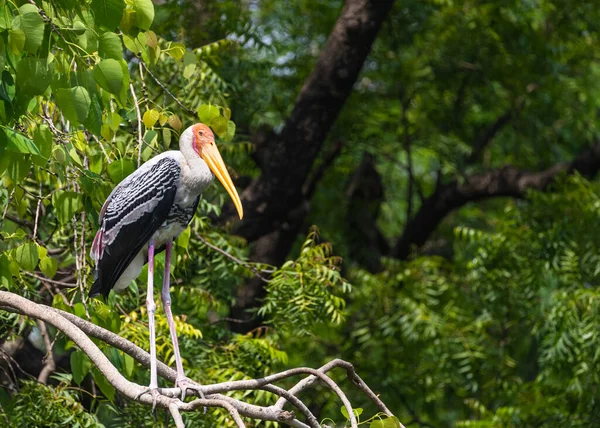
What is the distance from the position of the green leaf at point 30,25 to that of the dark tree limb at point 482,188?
516 centimetres

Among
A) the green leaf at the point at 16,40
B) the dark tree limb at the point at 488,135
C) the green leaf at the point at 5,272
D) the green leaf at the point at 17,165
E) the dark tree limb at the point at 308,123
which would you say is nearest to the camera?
the green leaf at the point at 16,40

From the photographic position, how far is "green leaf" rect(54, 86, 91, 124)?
3.09 m

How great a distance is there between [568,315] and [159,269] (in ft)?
9.78

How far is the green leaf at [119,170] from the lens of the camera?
3824 mm

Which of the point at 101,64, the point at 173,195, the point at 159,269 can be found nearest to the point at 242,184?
the point at 159,269

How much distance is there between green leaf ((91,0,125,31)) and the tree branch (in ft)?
3.08

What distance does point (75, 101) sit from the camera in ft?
10.2

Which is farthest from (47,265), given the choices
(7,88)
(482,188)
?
(482,188)

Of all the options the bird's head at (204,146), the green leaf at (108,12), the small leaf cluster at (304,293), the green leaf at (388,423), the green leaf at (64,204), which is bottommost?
the small leaf cluster at (304,293)

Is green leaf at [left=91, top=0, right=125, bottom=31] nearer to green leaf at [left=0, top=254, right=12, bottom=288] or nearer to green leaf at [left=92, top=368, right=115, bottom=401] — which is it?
green leaf at [left=0, top=254, right=12, bottom=288]

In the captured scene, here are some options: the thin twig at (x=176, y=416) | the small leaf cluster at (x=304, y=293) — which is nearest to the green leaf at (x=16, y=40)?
the thin twig at (x=176, y=416)

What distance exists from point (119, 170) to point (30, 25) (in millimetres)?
949

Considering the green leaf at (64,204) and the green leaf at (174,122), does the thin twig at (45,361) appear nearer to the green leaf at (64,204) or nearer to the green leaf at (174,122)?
the green leaf at (64,204)

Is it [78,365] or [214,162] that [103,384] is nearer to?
[78,365]
